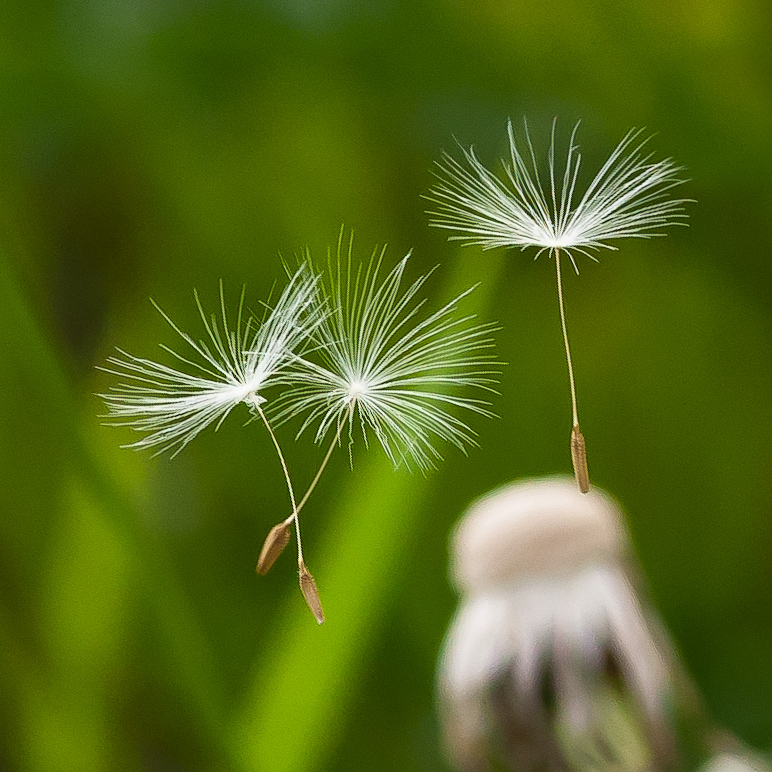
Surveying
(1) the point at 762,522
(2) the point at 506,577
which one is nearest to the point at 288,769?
(2) the point at 506,577

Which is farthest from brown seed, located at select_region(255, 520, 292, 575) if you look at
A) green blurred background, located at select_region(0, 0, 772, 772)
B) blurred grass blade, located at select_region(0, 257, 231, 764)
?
green blurred background, located at select_region(0, 0, 772, 772)

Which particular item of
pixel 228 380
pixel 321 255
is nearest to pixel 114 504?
pixel 228 380

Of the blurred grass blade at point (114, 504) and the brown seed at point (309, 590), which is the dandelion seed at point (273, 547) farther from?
the blurred grass blade at point (114, 504)

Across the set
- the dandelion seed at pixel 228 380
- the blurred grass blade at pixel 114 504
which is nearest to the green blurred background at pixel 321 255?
the blurred grass blade at pixel 114 504

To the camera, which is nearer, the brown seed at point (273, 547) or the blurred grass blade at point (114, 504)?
the brown seed at point (273, 547)

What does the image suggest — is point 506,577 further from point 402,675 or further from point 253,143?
point 253,143

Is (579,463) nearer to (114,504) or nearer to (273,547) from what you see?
(273,547)

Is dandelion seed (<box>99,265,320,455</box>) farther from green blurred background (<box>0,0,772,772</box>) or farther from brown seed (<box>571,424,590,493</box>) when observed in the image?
green blurred background (<box>0,0,772,772</box>)

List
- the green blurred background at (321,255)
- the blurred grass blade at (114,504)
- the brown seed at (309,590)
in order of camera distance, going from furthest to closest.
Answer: the green blurred background at (321,255) < the blurred grass blade at (114,504) < the brown seed at (309,590)
